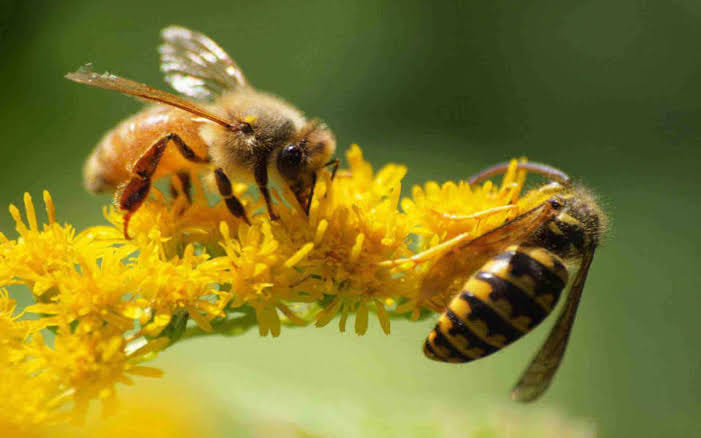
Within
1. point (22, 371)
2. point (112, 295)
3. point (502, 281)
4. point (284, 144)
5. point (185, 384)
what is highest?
point (284, 144)

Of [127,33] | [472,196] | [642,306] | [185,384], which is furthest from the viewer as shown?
[127,33]

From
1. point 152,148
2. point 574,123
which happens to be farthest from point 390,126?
point 152,148

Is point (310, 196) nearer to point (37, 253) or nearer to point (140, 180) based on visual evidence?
point (140, 180)

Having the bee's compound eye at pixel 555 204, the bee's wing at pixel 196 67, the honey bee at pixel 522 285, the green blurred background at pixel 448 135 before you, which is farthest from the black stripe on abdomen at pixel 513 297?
the bee's wing at pixel 196 67

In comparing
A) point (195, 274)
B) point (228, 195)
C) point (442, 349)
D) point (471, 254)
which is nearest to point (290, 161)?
point (228, 195)

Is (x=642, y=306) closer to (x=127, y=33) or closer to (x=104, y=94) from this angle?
(x=104, y=94)

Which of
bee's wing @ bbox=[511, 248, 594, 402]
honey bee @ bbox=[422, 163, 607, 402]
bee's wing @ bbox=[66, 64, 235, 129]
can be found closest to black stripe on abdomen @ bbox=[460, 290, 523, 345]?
honey bee @ bbox=[422, 163, 607, 402]
